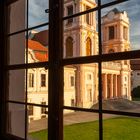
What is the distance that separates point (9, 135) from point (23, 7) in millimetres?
860

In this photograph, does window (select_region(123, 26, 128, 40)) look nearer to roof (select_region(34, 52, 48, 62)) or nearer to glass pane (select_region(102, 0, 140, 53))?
glass pane (select_region(102, 0, 140, 53))

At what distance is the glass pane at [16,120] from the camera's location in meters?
1.86

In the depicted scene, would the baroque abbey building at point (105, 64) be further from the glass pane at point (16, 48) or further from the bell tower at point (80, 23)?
the glass pane at point (16, 48)

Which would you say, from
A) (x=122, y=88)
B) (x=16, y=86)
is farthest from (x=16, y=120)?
(x=122, y=88)

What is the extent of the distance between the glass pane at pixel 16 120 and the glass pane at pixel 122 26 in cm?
79

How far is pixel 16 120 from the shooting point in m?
1.96

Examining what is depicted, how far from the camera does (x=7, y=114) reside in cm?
184

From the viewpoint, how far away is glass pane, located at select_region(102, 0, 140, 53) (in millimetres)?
1264

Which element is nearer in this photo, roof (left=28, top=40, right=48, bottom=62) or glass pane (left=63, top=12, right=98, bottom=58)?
glass pane (left=63, top=12, right=98, bottom=58)

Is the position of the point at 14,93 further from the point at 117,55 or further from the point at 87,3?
the point at 117,55

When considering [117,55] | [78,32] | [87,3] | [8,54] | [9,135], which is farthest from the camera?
[78,32]

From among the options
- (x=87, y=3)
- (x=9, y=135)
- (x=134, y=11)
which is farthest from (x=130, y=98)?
(x=9, y=135)

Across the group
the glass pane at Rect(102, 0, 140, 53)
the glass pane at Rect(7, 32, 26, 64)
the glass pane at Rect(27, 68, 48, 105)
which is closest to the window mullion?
the glass pane at Rect(27, 68, 48, 105)

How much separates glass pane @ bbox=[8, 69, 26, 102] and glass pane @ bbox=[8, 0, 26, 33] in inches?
11.6
